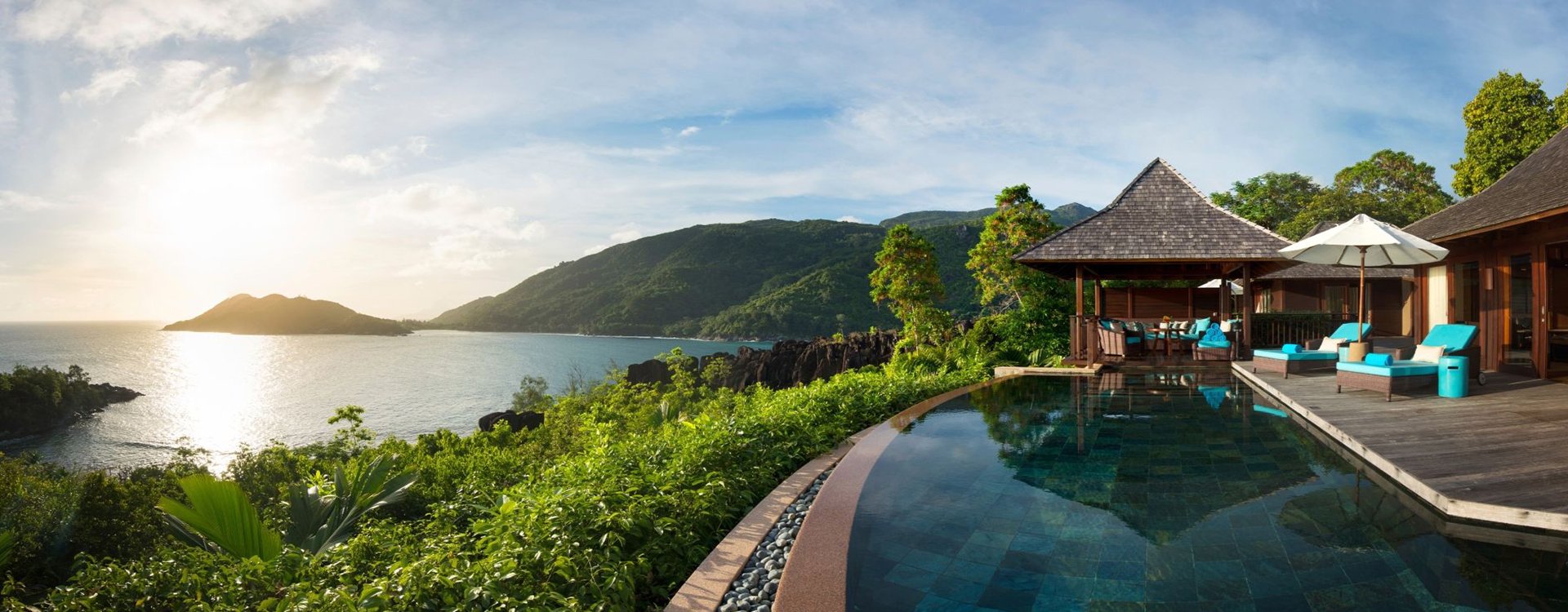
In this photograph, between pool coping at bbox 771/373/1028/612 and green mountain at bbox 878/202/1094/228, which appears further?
green mountain at bbox 878/202/1094/228

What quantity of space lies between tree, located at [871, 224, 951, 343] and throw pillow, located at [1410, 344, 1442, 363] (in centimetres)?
847

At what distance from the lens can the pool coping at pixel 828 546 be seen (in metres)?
2.84

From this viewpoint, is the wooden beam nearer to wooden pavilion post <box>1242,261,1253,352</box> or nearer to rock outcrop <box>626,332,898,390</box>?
wooden pavilion post <box>1242,261,1253,352</box>

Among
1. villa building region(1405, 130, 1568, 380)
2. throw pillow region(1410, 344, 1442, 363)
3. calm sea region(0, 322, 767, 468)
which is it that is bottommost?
calm sea region(0, 322, 767, 468)

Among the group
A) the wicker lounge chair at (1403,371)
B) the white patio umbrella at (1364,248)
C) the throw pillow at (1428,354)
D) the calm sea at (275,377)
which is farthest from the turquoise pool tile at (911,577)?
the calm sea at (275,377)

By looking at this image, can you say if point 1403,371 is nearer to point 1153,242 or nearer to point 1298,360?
point 1298,360

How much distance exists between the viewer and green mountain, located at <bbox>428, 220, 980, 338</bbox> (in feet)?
138

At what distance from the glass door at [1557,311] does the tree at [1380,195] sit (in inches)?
913

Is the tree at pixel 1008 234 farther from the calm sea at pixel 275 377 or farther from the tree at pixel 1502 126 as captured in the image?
the tree at pixel 1502 126

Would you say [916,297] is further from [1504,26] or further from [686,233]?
[686,233]

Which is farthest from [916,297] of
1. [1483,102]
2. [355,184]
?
[1483,102]

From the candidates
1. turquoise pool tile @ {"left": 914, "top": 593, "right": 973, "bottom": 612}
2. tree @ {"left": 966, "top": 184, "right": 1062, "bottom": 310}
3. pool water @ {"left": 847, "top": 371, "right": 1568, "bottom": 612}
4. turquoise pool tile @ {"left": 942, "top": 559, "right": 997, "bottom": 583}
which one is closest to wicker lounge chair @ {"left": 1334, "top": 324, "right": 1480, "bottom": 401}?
pool water @ {"left": 847, "top": 371, "right": 1568, "bottom": 612}

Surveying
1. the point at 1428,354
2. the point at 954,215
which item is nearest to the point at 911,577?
the point at 1428,354

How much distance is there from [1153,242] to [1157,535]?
419 inches
